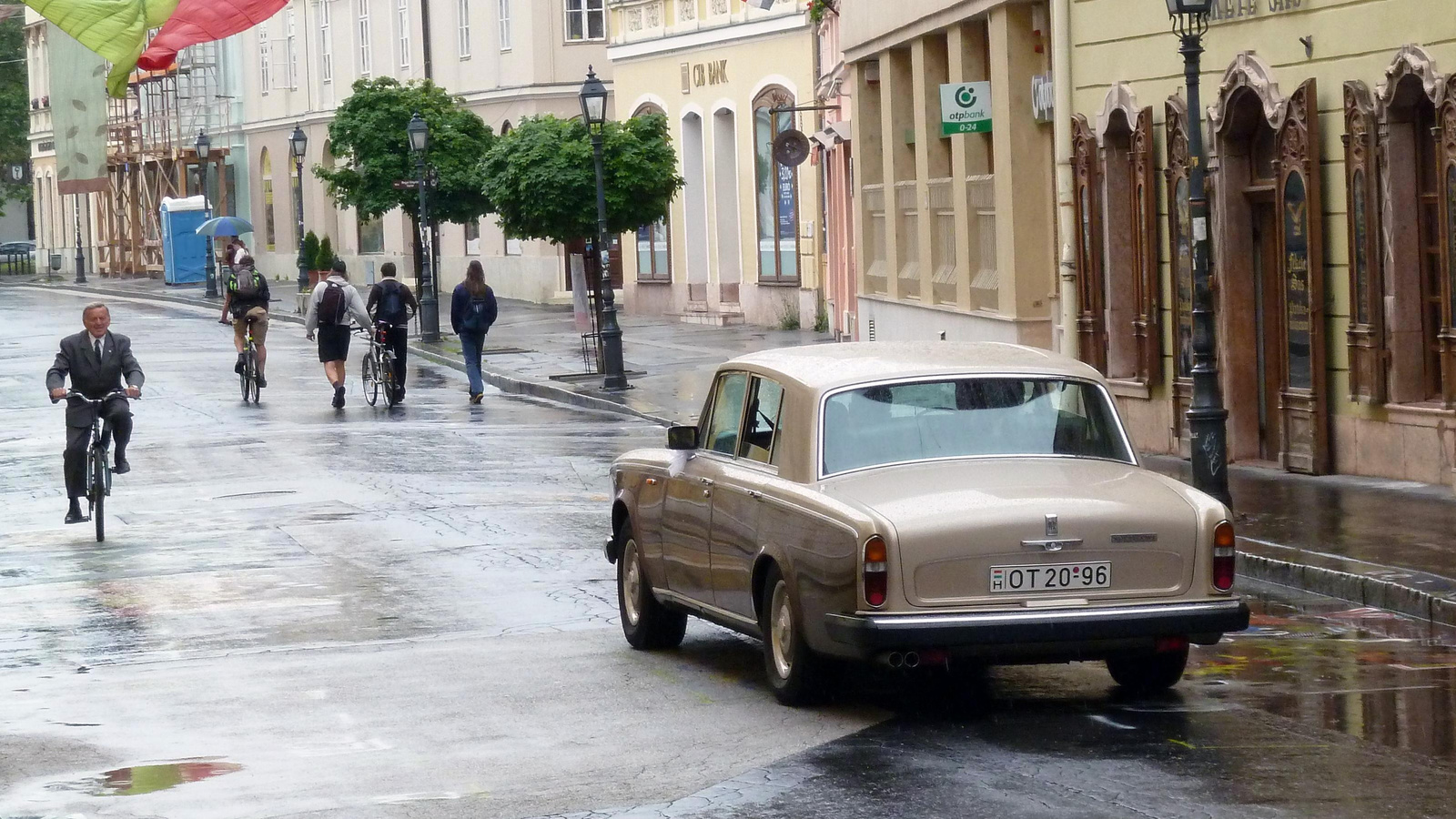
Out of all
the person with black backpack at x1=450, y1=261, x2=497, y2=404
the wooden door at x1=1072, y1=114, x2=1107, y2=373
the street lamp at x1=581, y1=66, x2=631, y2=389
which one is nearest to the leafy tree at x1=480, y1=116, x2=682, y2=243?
the street lamp at x1=581, y1=66, x2=631, y2=389

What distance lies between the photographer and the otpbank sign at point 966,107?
23875mm

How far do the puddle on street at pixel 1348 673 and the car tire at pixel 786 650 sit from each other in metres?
1.62

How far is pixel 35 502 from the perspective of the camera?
19.2 m

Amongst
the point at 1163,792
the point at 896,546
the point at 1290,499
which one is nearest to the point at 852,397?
the point at 896,546

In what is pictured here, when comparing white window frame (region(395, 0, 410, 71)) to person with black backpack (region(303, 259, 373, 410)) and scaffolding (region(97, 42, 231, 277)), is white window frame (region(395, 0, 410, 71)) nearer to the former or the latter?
scaffolding (region(97, 42, 231, 277))

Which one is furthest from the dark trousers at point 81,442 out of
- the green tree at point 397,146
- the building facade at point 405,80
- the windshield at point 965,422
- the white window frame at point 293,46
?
the white window frame at point 293,46

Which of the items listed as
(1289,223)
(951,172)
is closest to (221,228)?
(951,172)

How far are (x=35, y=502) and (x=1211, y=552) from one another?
12794 mm

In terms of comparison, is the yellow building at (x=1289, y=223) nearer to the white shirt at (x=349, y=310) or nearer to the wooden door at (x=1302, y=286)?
the wooden door at (x=1302, y=286)

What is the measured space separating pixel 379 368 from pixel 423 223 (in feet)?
40.5

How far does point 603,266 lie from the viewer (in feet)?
98.8

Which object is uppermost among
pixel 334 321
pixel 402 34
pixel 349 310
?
pixel 402 34

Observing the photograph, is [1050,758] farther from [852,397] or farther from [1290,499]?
[1290,499]

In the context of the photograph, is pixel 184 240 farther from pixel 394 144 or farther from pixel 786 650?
pixel 786 650
